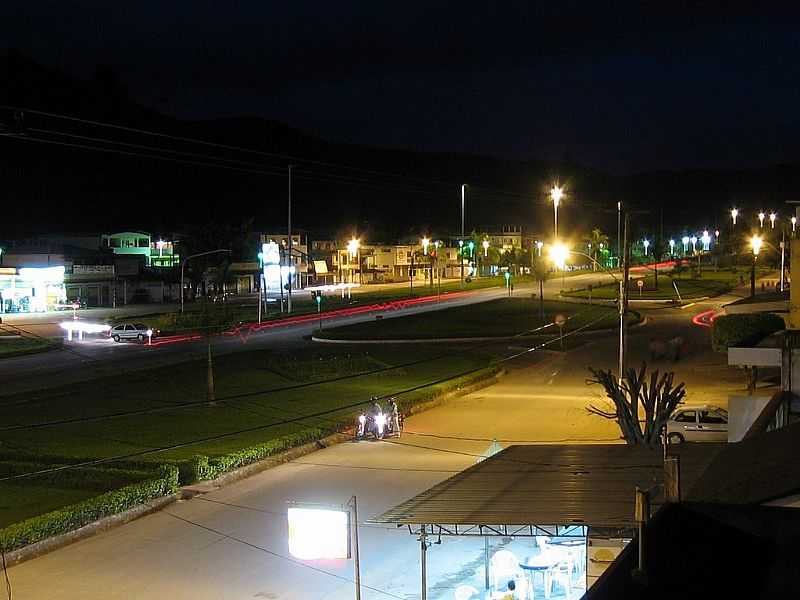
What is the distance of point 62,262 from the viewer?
7419 centimetres

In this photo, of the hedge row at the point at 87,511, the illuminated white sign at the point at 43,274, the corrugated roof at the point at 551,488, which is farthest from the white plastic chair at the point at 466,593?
the illuminated white sign at the point at 43,274

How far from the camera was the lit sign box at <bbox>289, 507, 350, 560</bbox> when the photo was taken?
12492 millimetres

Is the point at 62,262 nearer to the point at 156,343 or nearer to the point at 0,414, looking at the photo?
the point at 156,343

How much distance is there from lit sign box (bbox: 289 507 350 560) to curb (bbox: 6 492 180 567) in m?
6.09

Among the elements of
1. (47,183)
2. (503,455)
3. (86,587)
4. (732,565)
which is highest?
(47,183)

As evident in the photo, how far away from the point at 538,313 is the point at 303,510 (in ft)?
171

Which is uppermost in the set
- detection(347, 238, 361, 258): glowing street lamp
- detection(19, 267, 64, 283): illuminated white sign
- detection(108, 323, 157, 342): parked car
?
detection(347, 238, 361, 258): glowing street lamp

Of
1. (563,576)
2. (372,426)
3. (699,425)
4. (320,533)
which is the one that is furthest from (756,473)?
(372,426)

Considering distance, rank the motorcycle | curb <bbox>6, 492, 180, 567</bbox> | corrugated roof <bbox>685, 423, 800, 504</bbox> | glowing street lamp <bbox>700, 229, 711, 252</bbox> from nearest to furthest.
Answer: corrugated roof <bbox>685, 423, 800, 504</bbox>, curb <bbox>6, 492, 180, 567</bbox>, the motorcycle, glowing street lamp <bbox>700, 229, 711, 252</bbox>

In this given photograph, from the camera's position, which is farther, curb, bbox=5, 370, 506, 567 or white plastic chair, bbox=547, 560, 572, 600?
curb, bbox=5, 370, 506, 567

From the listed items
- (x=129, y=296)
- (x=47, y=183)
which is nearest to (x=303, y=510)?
(x=129, y=296)

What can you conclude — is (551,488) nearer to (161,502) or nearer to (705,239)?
(161,502)

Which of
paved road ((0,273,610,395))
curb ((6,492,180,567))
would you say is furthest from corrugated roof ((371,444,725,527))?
paved road ((0,273,610,395))

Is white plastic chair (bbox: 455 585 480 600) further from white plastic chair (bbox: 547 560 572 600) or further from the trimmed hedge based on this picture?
the trimmed hedge
